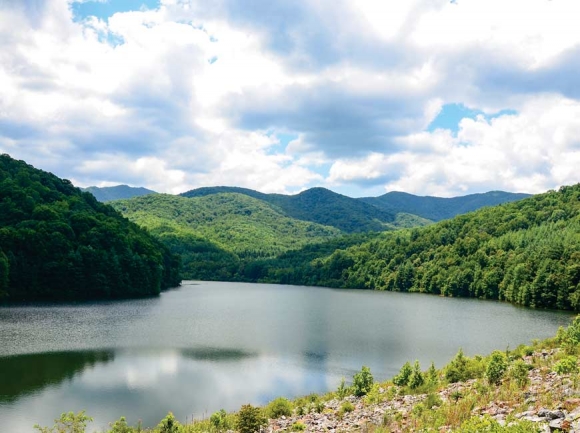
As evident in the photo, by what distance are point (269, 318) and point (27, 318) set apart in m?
34.5

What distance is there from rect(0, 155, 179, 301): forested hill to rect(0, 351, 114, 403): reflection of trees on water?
46.8 m

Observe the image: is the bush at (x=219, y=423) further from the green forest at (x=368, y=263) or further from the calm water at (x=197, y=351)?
the green forest at (x=368, y=263)

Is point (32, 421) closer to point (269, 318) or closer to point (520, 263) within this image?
point (269, 318)

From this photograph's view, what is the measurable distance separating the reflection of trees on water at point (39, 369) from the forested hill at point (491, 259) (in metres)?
87.2

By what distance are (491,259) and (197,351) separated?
108703 mm

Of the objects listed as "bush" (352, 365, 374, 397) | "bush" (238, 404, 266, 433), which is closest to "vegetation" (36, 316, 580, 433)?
"bush" (238, 404, 266, 433)

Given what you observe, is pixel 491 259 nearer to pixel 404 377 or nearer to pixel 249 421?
pixel 404 377

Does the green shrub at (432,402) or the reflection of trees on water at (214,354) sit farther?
the reflection of trees on water at (214,354)

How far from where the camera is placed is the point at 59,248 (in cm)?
9356

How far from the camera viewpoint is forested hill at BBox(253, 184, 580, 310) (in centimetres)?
9650

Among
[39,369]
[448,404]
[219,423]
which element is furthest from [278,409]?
[39,369]

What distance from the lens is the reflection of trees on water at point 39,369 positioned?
30.0 m

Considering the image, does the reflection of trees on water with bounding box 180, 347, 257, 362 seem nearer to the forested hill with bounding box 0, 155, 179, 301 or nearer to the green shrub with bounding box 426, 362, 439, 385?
the green shrub with bounding box 426, 362, 439, 385

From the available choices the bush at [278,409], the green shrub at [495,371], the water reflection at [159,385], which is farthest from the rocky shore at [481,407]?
the water reflection at [159,385]
